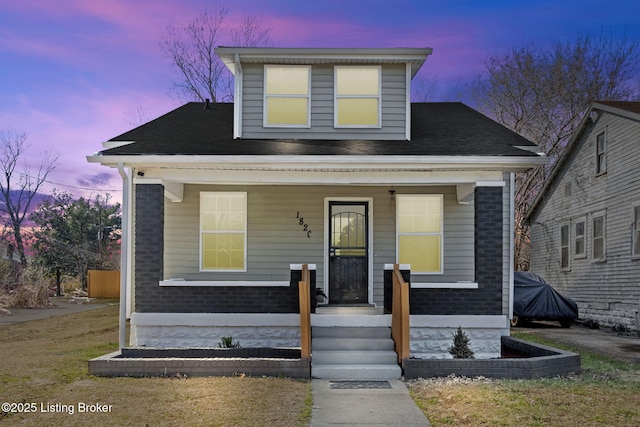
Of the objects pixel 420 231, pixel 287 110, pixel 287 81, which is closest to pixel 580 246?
pixel 420 231

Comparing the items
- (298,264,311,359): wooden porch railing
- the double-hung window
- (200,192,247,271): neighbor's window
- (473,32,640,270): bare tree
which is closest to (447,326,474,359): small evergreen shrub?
(298,264,311,359): wooden porch railing

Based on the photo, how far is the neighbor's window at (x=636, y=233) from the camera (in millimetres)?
17062

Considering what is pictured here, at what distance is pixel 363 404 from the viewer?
730 centimetres

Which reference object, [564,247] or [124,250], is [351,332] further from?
[564,247]

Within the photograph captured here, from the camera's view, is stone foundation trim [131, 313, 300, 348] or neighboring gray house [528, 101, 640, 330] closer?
stone foundation trim [131, 313, 300, 348]

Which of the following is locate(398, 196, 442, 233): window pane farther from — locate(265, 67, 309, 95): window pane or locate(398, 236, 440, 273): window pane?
locate(265, 67, 309, 95): window pane

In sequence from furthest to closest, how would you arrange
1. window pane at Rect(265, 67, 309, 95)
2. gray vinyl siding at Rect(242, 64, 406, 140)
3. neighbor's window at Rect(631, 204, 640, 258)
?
1. neighbor's window at Rect(631, 204, 640, 258)
2. window pane at Rect(265, 67, 309, 95)
3. gray vinyl siding at Rect(242, 64, 406, 140)

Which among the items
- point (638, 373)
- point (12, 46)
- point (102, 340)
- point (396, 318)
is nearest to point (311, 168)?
point (396, 318)

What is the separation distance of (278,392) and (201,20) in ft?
69.1

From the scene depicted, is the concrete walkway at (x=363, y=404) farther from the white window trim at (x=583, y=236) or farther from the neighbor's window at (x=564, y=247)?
the neighbor's window at (x=564, y=247)

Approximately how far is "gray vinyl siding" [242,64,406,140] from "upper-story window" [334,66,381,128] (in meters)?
0.12

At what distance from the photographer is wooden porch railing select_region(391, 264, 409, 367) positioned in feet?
30.1

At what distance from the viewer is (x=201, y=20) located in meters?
25.7

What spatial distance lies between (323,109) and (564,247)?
43.9 ft
